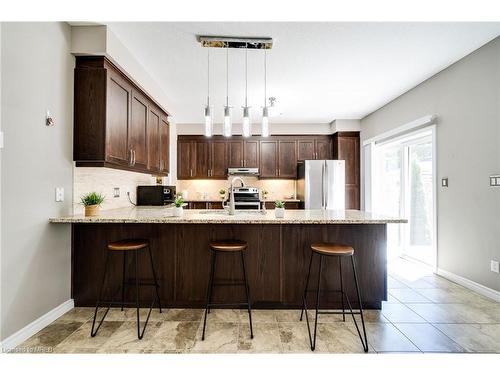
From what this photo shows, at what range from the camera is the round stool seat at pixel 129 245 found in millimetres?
2089

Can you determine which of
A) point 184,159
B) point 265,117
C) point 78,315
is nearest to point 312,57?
point 265,117

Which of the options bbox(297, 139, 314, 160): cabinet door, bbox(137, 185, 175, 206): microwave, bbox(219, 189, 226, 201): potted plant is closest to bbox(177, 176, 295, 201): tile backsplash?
bbox(219, 189, 226, 201): potted plant

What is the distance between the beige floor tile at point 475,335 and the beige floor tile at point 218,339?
1696 mm

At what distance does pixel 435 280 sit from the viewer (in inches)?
127

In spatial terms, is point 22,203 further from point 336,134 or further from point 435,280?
point 336,134

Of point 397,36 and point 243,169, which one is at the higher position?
point 397,36

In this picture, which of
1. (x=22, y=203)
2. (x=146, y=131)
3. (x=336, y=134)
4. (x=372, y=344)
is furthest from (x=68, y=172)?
(x=336, y=134)

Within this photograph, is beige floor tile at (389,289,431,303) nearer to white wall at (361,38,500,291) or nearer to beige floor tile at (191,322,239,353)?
white wall at (361,38,500,291)

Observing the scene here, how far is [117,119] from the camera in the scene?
8.63 ft

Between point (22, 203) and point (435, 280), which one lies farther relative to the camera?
point (435, 280)

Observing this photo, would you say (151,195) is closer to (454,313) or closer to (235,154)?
(235,154)

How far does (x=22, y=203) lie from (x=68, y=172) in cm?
58

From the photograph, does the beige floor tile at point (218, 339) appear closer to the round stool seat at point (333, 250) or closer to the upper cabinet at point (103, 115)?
the round stool seat at point (333, 250)
